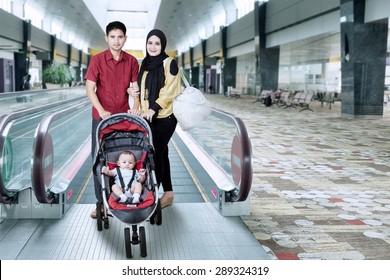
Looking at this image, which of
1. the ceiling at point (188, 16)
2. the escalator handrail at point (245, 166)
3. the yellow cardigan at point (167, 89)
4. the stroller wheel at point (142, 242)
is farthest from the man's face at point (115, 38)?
the ceiling at point (188, 16)

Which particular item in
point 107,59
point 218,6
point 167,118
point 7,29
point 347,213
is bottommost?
point 347,213

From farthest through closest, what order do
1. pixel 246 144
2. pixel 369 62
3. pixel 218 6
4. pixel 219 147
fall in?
pixel 218 6, pixel 369 62, pixel 219 147, pixel 246 144

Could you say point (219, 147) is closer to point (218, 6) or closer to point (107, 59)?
point (107, 59)

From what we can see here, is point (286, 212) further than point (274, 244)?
Yes

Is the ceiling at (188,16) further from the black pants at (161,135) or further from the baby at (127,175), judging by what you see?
the baby at (127,175)

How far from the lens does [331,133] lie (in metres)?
12.7

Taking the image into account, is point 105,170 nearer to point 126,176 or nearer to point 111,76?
point 126,176

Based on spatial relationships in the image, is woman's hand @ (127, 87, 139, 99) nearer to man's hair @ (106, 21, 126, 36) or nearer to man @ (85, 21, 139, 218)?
man @ (85, 21, 139, 218)

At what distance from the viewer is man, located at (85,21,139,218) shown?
3.95 metres

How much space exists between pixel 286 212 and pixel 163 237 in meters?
1.55

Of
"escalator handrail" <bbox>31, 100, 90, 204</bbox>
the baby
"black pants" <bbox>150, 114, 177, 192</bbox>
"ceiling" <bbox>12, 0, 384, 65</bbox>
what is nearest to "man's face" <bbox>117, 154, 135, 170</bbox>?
the baby

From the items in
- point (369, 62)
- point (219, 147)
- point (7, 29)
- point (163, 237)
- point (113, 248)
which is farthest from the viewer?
point (7, 29)

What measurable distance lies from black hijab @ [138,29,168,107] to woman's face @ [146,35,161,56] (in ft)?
0.14

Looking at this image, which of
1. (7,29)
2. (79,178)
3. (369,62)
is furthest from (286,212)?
(7,29)
